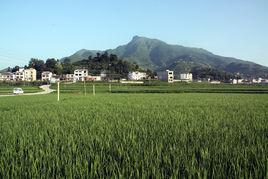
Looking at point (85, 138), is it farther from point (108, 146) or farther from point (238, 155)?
point (238, 155)

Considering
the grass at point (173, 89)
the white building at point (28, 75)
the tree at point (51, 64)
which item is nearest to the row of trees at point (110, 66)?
the tree at point (51, 64)

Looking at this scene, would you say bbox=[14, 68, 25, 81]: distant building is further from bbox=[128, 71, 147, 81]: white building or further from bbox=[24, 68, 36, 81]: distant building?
bbox=[128, 71, 147, 81]: white building

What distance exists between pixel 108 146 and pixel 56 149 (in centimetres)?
68

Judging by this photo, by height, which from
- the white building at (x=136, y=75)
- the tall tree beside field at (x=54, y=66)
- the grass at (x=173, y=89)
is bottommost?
the grass at (x=173, y=89)

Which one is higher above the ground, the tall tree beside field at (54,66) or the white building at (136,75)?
the tall tree beside field at (54,66)

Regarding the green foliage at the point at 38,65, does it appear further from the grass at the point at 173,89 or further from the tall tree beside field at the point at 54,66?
the grass at the point at 173,89

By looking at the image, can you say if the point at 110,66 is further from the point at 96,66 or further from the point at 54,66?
the point at 54,66

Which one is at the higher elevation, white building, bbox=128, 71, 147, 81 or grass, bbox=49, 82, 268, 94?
white building, bbox=128, 71, 147, 81

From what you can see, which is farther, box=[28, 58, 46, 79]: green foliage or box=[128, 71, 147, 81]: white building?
box=[28, 58, 46, 79]: green foliage

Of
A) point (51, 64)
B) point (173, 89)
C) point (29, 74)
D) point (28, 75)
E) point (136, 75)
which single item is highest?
point (51, 64)

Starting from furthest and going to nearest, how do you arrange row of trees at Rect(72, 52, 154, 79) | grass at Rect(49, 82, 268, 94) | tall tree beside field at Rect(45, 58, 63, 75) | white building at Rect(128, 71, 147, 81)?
row of trees at Rect(72, 52, 154, 79) → white building at Rect(128, 71, 147, 81) → tall tree beside field at Rect(45, 58, 63, 75) → grass at Rect(49, 82, 268, 94)

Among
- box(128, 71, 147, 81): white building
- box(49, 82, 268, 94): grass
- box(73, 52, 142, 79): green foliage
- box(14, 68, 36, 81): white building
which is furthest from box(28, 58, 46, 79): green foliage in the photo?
box(49, 82, 268, 94): grass

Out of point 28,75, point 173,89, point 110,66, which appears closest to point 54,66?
point 28,75

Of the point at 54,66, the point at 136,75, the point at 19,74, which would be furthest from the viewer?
the point at 19,74
